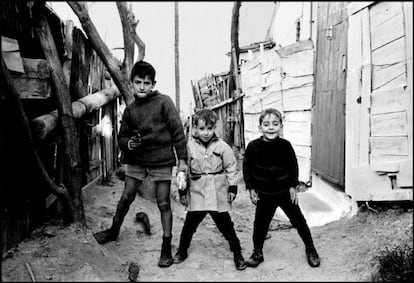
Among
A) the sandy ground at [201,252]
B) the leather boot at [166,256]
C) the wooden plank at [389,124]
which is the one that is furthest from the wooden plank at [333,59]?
the leather boot at [166,256]

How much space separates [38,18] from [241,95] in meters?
4.64

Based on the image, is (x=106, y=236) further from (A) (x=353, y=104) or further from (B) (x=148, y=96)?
(A) (x=353, y=104)

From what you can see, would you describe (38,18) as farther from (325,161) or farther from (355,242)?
(325,161)

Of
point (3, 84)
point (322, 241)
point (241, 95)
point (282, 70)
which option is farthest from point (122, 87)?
point (241, 95)

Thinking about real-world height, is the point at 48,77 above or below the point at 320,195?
above

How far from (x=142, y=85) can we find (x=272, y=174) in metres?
1.12

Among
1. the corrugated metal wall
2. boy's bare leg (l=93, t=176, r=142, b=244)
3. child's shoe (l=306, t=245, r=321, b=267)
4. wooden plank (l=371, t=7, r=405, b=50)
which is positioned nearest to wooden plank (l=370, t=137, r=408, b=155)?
the corrugated metal wall

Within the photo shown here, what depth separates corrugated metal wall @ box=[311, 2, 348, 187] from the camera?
4066mm

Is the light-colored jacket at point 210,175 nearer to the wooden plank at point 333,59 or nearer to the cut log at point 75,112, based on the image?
the cut log at point 75,112

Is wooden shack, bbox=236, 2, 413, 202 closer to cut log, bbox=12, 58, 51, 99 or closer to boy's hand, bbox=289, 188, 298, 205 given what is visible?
boy's hand, bbox=289, 188, 298, 205

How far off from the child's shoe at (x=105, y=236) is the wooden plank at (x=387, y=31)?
275 cm

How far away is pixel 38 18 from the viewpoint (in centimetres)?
277

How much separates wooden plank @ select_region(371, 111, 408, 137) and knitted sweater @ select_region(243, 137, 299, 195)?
1.05 metres

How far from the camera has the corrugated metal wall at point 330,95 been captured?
160 inches
